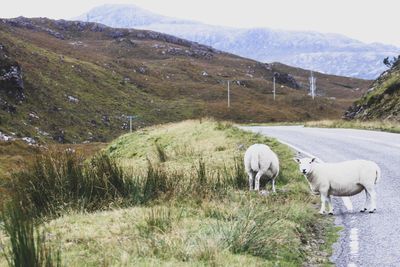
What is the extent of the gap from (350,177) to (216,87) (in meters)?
93.2

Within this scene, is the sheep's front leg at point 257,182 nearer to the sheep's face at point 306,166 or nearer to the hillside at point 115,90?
the sheep's face at point 306,166

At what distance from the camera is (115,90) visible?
81188mm

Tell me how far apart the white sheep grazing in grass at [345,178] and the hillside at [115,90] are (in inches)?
1606

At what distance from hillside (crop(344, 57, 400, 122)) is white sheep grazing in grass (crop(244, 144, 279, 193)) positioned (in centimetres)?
2355

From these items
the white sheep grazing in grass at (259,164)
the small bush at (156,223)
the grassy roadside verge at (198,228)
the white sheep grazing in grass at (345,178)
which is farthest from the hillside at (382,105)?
the small bush at (156,223)

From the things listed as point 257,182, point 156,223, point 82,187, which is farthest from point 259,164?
point 156,223

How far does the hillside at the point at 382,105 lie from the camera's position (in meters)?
35.1

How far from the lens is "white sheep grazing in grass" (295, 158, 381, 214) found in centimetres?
973

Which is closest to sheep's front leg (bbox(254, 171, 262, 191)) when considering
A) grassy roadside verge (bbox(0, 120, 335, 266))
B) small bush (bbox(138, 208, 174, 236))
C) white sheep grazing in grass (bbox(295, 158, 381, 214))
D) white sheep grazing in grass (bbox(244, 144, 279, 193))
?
white sheep grazing in grass (bbox(244, 144, 279, 193))

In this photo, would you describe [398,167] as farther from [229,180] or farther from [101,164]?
[101,164]

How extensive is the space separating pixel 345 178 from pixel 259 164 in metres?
2.38

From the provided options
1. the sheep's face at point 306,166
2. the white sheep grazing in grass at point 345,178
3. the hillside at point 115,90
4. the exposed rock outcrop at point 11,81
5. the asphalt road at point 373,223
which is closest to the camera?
the asphalt road at point 373,223

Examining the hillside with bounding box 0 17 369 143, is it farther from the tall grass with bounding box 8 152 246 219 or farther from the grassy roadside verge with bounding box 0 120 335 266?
the grassy roadside verge with bounding box 0 120 335 266

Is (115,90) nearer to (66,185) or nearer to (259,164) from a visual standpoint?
(259,164)
